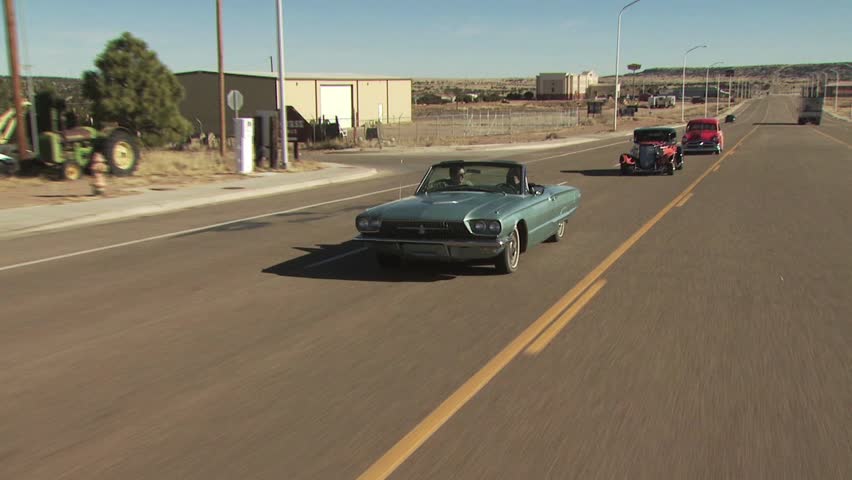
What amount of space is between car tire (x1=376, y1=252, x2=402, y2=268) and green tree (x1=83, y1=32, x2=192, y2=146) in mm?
26743

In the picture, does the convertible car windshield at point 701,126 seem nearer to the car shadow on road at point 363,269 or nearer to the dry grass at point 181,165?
the dry grass at point 181,165

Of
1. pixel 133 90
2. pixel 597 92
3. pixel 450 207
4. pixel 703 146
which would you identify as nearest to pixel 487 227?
pixel 450 207

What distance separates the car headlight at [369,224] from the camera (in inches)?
352

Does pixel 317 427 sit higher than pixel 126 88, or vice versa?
pixel 126 88

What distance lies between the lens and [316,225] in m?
13.9

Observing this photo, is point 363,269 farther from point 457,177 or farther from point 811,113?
point 811,113

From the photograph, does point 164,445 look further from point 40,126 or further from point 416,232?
point 40,126

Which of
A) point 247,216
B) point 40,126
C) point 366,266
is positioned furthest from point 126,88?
Result: point 366,266

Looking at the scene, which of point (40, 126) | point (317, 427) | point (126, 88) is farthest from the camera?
point (126, 88)

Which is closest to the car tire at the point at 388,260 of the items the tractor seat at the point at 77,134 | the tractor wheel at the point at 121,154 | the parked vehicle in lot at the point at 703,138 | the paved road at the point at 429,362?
the paved road at the point at 429,362

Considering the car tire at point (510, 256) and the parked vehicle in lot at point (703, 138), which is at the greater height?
the parked vehicle in lot at point (703, 138)

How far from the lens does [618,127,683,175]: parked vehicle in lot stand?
23.5 metres

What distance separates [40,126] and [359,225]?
Result: 19.1m

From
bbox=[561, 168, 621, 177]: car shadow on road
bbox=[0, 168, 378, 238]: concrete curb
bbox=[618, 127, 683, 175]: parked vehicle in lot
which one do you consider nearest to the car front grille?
bbox=[0, 168, 378, 238]: concrete curb
